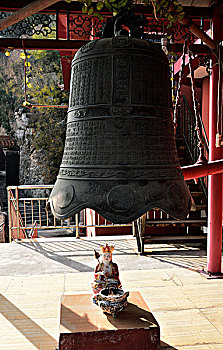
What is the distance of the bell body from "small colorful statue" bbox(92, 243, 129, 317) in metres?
1.59

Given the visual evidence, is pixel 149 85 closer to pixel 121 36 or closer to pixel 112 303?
pixel 121 36

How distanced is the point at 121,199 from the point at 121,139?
1.08ft

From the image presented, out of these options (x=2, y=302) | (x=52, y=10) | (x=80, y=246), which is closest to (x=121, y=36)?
(x=52, y=10)

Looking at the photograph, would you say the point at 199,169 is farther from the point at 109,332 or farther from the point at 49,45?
the point at 49,45

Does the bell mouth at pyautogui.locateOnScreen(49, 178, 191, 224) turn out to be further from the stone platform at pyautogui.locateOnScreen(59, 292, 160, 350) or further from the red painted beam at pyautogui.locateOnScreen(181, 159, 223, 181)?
the stone platform at pyautogui.locateOnScreen(59, 292, 160, 350)

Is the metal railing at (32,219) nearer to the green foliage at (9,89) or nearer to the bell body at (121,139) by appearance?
the bell body at (121,139)

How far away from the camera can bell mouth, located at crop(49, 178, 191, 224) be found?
1.50m

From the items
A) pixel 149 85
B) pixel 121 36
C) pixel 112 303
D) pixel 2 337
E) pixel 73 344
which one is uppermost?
pixel 121 36

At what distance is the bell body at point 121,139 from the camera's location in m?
1.56

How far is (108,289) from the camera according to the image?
3.15m

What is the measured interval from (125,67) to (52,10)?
2.74 meters

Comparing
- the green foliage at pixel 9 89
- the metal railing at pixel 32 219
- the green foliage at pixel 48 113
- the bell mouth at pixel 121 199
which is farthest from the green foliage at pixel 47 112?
the bell mouth at pixel 121 199

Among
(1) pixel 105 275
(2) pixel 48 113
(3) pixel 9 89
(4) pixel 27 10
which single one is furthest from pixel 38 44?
(3) pixel 9 89

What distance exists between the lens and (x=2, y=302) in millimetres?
4074
